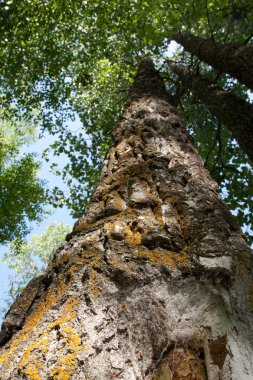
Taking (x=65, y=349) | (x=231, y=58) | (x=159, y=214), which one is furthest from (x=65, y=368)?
(x=231, y=58)

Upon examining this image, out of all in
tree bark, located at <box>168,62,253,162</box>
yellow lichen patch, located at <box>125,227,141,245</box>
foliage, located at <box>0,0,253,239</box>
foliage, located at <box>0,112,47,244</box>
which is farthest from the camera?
foliage, located at <box>0,112,47,244</box>

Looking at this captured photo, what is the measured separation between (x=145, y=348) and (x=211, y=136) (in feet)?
28.0

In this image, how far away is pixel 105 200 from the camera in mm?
1922

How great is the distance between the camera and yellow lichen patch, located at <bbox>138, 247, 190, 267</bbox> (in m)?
1.37

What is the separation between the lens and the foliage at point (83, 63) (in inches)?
322

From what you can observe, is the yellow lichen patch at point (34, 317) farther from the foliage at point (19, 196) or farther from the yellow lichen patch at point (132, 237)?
the foliage at point (19, 196)

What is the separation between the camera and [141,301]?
1.23 meters

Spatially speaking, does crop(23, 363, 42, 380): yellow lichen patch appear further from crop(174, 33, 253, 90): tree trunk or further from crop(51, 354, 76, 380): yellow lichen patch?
crop(174, 33, 253, 90): tree trunk

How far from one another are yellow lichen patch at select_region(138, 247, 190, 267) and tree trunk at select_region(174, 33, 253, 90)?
424 centimetres

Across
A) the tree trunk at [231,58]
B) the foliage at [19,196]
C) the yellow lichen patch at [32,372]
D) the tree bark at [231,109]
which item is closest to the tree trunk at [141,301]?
the yellow lichen patch at [32,372]

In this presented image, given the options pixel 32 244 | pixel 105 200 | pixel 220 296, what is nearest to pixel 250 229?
pixel 105 200

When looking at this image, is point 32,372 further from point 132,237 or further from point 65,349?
point 132,237

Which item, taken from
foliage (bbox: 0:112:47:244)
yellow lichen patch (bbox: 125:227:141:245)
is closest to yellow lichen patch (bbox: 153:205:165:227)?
yellow lichen patch (bbox: 125:227:141:245)

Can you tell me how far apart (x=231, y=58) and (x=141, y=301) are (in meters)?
5.12
